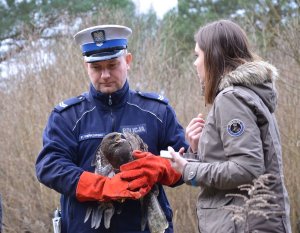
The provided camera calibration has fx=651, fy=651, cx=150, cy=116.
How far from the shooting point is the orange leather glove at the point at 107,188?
3.56 m

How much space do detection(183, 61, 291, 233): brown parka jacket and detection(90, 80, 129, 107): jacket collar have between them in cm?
78

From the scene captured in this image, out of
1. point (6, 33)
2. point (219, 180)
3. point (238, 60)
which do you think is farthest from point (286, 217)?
point (6, 33)

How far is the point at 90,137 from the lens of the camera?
383cm

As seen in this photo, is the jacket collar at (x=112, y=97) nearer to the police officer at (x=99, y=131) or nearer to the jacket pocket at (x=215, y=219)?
the police officer at (x=99, y=131)

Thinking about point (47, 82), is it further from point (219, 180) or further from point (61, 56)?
point (219, 180)

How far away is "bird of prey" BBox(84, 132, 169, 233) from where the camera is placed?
3740mm

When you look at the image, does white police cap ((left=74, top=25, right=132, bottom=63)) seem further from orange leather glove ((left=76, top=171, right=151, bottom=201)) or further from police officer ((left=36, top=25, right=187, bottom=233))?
orange leather glove ((left=76, top=171, right=151, bottom=201))

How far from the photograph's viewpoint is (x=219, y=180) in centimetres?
312

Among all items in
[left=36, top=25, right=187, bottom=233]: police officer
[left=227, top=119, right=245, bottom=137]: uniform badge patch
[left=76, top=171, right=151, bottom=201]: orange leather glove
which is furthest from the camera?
[left=36, top=25, right=187, bottom=233]: police officer

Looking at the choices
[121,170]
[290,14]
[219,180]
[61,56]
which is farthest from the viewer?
[61,56]

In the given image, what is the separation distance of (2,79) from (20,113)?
123cm

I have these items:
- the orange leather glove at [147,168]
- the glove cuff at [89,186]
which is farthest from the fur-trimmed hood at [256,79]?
the glove cuff at [89,186]

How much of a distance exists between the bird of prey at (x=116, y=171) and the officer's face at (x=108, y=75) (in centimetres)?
30

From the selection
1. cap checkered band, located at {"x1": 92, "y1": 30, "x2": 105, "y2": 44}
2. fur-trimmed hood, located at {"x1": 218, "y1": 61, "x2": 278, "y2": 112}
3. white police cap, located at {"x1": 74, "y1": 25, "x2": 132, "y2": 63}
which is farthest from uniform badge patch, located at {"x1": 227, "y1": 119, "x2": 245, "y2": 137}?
cap checkered band, located at {"x1": 92, "y1": 30, "x2": 105, "y2": 44}
